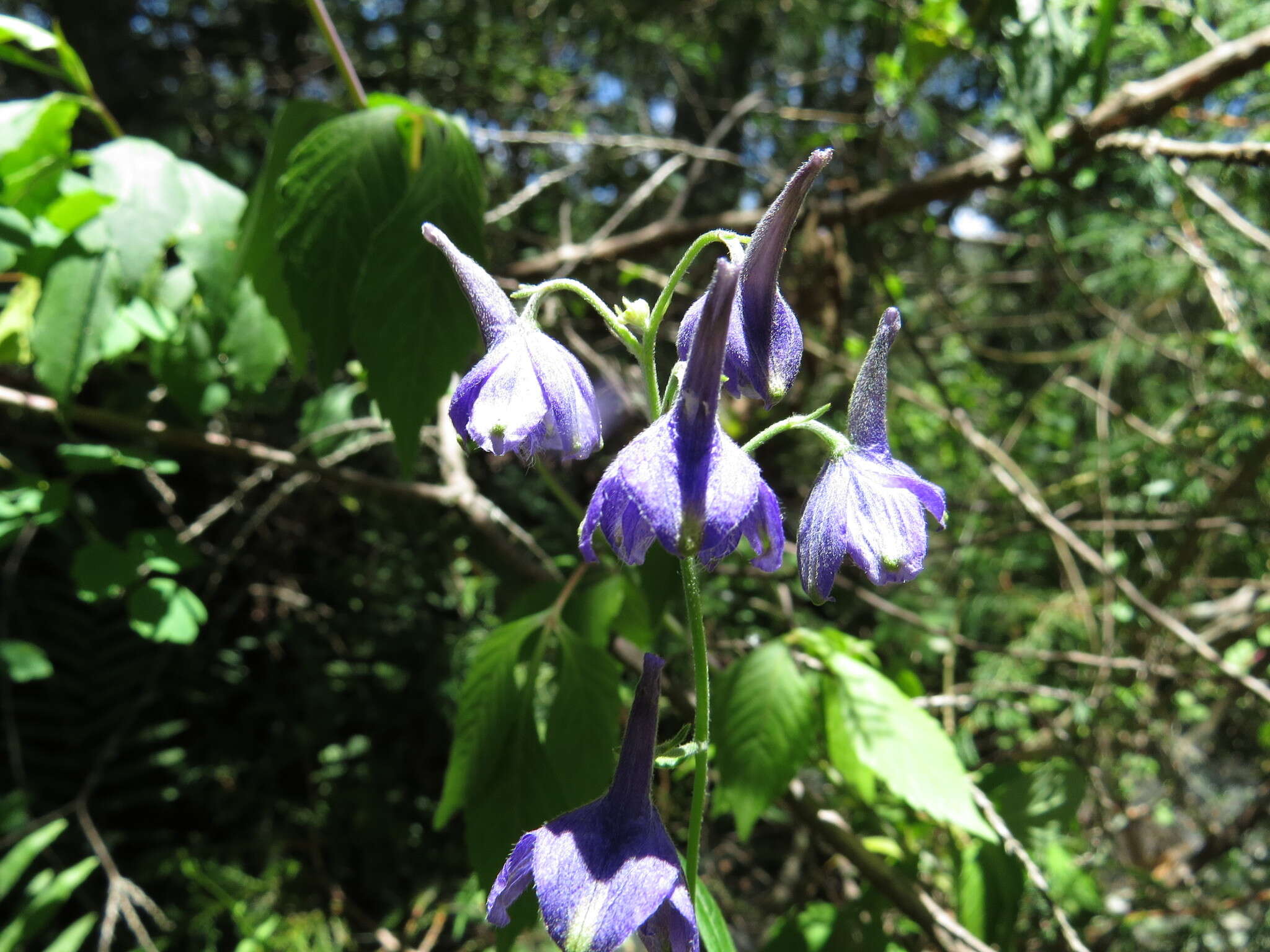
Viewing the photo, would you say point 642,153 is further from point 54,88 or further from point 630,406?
point 54,88

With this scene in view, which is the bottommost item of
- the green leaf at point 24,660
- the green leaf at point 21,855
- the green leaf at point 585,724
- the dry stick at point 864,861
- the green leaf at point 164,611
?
the green leaf at point 21,855

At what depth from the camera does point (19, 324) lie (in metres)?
1.71

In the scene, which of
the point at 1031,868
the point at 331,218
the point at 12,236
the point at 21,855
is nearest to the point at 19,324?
the point at 12,236

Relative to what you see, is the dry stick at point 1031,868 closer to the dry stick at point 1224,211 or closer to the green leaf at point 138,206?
the dry stick at point 1224,211

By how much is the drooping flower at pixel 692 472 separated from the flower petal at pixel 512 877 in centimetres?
29

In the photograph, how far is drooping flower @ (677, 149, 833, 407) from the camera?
2.39ft

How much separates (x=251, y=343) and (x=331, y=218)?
1.84 ft

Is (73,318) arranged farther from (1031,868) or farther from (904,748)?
(1031,868)

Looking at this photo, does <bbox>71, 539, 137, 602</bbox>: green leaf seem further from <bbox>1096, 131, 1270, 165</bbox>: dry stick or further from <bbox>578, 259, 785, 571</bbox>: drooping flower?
<bbox>1096, 131, 1270, 165</bbox>: dry stick

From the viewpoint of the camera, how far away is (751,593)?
9.25 ft

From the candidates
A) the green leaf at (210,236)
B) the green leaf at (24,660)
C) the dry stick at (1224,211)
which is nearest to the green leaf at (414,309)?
the green leaf at (210,236)

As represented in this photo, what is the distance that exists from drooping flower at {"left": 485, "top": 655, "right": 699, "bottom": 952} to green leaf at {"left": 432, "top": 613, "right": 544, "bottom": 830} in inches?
15.4

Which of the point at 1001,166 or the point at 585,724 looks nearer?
the point at 585,724

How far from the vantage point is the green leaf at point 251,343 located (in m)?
1.68
